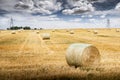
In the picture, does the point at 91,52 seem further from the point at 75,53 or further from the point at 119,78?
the point at 119,78

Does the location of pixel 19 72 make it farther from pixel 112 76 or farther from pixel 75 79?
pixel 112 76

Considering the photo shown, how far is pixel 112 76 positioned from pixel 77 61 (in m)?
3.00

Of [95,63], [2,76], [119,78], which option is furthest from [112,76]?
[2,76]

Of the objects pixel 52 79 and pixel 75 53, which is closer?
pixel 52 79

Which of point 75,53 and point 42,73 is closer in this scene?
point 42,73

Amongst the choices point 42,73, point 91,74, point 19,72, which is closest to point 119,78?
point 91,74

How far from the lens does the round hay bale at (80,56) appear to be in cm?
1393

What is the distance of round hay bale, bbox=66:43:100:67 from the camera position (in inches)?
548

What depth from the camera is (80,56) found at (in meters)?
13.8

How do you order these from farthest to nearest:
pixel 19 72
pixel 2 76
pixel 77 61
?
1. pixel 77 61
2. pixel 19 72
3. pixel 2 76

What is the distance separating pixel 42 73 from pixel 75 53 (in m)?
2.78

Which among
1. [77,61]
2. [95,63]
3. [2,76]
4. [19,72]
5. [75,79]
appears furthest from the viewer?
[95,63]

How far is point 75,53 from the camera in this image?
46.4 ft

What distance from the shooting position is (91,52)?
1516cm
